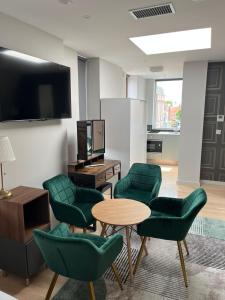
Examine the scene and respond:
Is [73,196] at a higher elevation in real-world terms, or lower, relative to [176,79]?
lower

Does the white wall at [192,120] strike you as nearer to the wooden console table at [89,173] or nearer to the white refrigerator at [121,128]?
the white refrigerator at [121,128]

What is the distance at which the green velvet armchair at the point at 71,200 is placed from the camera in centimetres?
249

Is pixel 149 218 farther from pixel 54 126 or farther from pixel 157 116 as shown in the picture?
pixel 157 116

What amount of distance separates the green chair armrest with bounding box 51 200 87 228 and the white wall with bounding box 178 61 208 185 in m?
3.19

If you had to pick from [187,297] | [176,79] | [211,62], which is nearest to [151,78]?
[176,79]

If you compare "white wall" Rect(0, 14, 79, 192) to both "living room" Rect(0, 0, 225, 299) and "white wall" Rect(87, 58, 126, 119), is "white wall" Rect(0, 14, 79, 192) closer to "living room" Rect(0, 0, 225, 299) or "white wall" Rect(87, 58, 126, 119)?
"living room" Rect(0, 0, 225, 299)

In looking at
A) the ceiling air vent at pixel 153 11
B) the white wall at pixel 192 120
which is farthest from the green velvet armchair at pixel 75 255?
the white wall at pixel 192 120

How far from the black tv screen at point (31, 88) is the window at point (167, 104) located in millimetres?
4463

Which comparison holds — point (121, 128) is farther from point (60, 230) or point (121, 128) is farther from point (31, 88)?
point (60, 230)

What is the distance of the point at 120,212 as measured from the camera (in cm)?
235

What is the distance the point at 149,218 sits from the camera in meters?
2.18

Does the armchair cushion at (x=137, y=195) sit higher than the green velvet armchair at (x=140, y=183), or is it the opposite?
the green velvet armchair at (x=140, y=183)

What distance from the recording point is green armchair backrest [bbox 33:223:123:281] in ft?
5.00

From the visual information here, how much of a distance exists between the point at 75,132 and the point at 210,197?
8.94ft
